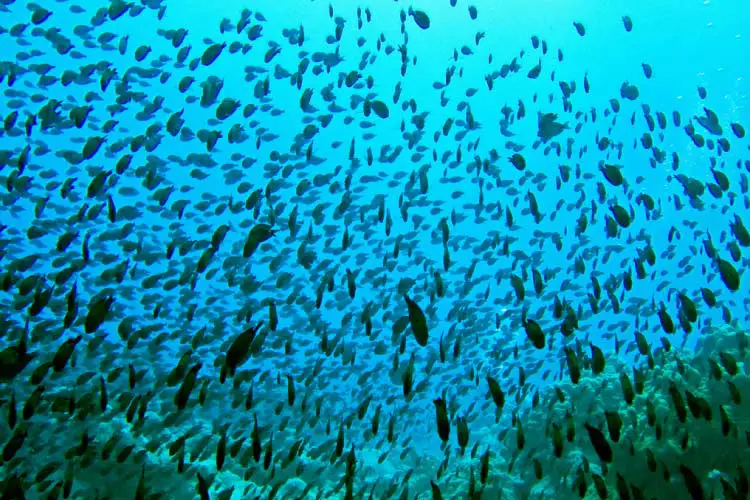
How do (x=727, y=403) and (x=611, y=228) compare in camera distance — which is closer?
(x=611, y=228)

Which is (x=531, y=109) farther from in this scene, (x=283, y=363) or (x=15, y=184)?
(x=15, y=184)

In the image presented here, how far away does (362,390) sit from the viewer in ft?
51.8

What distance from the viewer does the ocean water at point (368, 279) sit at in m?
7.00

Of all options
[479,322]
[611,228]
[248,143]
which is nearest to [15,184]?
[611,228]

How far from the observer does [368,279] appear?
46.3ft

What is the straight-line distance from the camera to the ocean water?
700 centimetres

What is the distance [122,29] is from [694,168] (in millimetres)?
43142

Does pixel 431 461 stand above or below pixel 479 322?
below

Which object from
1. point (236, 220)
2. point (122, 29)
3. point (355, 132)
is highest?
point (122, 29)

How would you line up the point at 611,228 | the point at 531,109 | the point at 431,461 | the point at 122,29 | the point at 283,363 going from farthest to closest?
the point at 531,109 < the point at 122,29 < the point at 431,461 < the point at 283,363 < the point at 611,228

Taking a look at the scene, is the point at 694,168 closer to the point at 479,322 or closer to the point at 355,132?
the point at 355,132

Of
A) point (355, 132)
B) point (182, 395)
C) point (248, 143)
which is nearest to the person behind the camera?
point (182, 395)

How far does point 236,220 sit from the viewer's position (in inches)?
1672

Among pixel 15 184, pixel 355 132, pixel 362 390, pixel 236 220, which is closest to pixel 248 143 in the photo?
pixel 236 220
